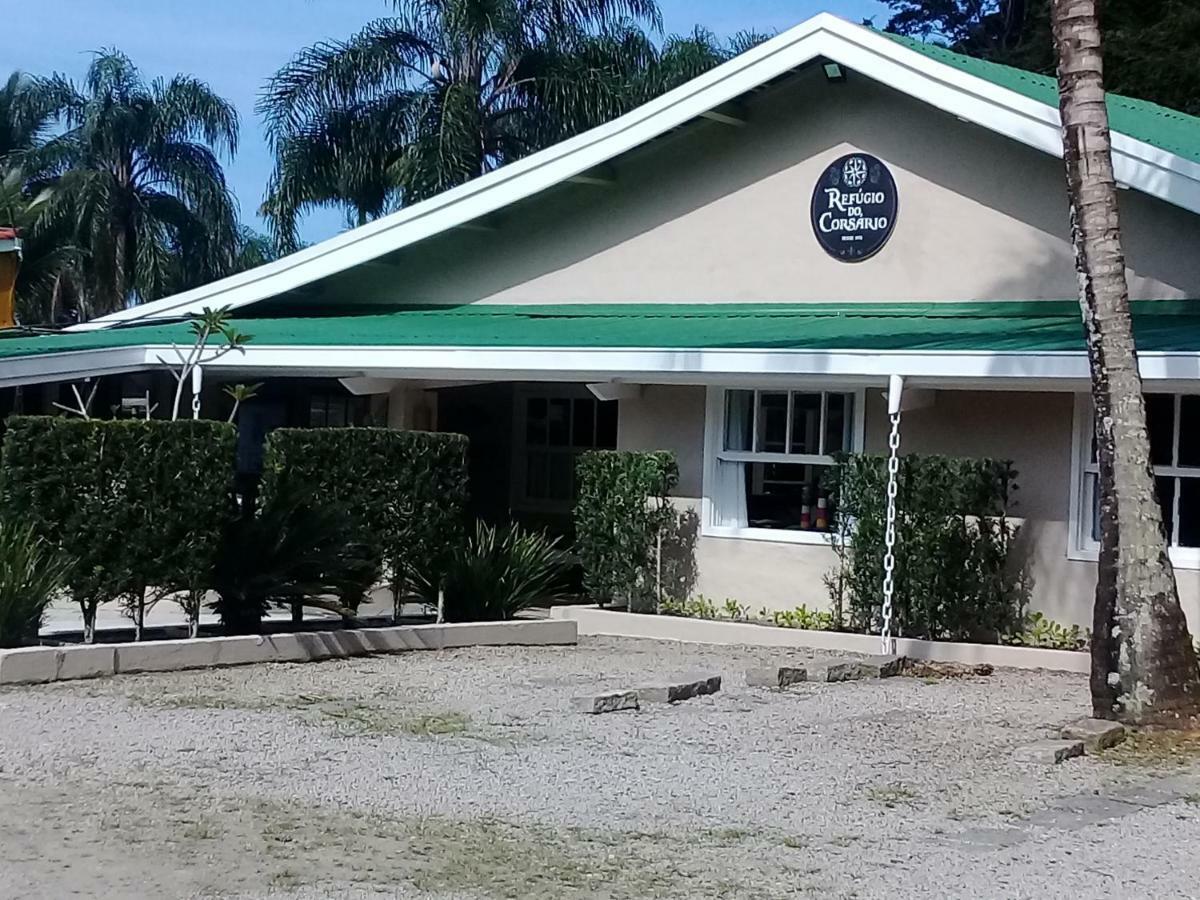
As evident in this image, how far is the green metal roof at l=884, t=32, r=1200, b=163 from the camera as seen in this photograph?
13813 mm

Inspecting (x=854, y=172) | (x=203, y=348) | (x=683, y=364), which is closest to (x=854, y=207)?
(x=854, y=172)

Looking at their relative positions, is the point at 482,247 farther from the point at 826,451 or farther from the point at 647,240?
the point at 826,451

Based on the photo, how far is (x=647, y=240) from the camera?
1579 cm

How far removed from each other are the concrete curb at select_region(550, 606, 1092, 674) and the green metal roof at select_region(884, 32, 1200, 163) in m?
4.03

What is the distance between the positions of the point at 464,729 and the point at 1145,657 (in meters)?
3.73

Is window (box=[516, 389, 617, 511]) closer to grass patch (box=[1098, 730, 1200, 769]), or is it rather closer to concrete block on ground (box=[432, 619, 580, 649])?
concrete block on ground (box=[432, 619, 580, 649])

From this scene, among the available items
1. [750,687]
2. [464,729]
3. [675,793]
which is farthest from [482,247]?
[675,793]

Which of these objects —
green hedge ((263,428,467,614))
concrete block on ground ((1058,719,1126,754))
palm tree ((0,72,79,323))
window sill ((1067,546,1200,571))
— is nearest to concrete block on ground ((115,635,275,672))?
green hedge ((263,428,467,614))

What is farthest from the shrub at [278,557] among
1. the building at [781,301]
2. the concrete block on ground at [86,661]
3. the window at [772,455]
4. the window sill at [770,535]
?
the window at [772,455]

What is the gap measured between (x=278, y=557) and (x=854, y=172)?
21.3 ft

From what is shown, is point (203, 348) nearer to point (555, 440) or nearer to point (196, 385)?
point (196, 385)

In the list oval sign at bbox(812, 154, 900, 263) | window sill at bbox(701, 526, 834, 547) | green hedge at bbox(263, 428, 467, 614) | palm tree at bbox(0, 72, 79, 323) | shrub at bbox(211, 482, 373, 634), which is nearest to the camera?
shrub at bbox(211, 482, 373, 634)

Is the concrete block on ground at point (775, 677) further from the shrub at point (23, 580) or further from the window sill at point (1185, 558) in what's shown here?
the shrub at point (23, 580)

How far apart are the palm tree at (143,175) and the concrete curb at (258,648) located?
23.2m
